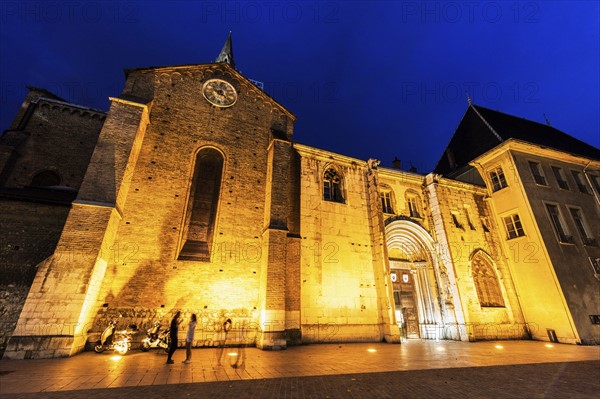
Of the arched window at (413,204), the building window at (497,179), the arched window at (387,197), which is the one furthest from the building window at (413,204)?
the building window at (497,179)

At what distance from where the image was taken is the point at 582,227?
15.5 m

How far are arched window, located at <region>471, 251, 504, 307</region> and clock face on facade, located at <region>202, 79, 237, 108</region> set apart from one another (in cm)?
1571

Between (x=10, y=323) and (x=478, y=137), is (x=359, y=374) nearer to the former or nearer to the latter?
(x=10, y=323)

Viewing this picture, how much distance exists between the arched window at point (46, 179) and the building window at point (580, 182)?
3030 centimetres

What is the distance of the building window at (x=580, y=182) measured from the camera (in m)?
16.9

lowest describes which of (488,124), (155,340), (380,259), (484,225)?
(155,340)

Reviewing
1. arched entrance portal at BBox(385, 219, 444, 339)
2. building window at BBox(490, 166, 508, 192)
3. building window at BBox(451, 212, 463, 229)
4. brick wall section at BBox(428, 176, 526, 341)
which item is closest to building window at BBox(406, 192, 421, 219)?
arched entrance portal at BBox(385, 219, 444, 339)

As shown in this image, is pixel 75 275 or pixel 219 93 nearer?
pixel 75 275

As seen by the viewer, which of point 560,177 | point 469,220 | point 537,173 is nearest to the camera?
point 469,220

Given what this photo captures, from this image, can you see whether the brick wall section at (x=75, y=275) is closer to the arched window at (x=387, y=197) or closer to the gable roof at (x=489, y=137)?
the arched window at (x=387, y=197)

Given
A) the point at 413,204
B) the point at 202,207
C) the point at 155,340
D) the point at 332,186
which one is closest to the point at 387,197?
the point at 413,204

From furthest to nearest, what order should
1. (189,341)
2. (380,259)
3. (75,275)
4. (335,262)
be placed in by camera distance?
(380,259)
(335,262)
(75,275)
(189,341)

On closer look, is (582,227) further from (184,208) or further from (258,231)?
(184,208)

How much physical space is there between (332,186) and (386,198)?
3658 millimetres
